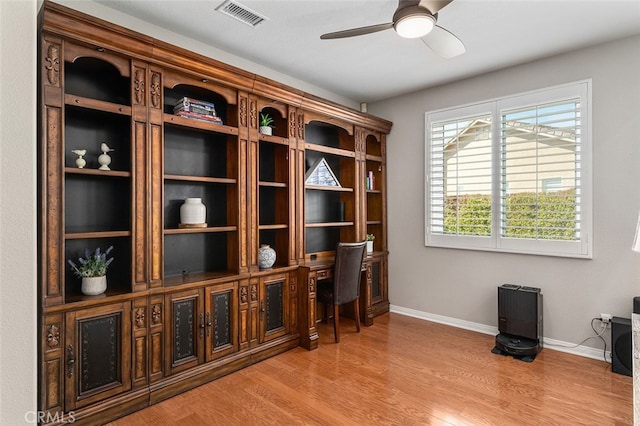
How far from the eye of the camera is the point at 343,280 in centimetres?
A: 355

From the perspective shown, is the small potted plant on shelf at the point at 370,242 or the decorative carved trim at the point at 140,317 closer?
the decorative carved trim at the point at 140,317

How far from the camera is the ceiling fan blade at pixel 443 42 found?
234cm

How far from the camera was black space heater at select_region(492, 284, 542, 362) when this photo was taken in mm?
3160

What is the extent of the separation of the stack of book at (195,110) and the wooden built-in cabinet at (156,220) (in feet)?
0.19

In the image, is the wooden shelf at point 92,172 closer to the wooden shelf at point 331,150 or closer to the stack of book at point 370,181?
the wooden shelf at point 331,150

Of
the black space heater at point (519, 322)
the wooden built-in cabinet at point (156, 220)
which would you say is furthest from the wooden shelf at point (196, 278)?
the black space heater at point (519, 322)

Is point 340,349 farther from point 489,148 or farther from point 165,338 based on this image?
point 489,148

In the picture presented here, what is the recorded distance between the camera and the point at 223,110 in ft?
10.7

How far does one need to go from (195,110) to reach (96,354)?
6.11 feet

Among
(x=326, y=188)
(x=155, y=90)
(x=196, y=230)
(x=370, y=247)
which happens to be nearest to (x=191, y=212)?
(x=196, y=230)

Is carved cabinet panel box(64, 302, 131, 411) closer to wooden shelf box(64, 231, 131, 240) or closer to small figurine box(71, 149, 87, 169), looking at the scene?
wooden shelf box(64, 231, 131, 240)

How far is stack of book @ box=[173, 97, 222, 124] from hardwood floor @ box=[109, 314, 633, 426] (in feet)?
6.86

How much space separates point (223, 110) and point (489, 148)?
2771 millimetres

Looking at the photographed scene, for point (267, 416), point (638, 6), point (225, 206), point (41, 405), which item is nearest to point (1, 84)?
point (41, 405)
